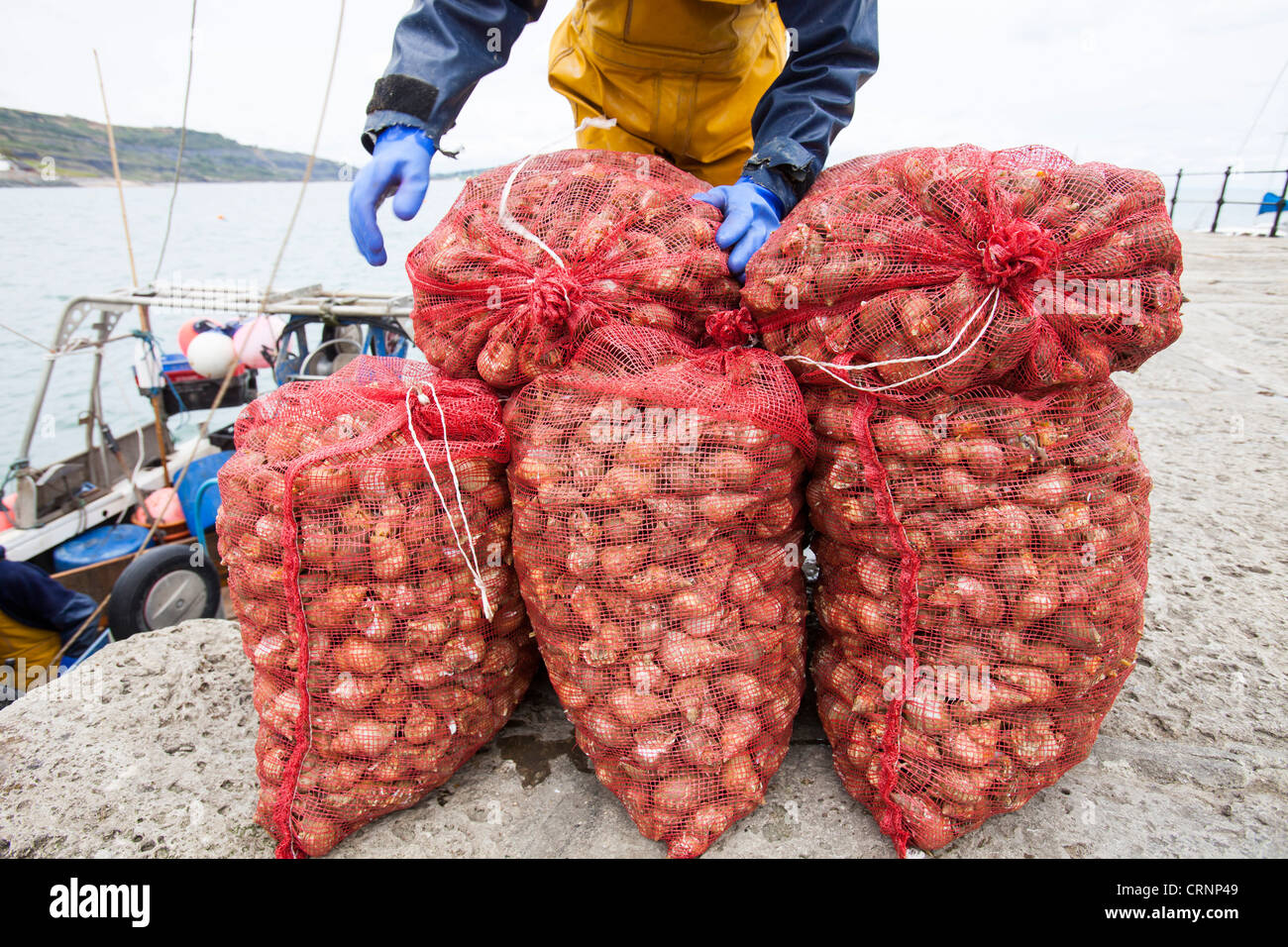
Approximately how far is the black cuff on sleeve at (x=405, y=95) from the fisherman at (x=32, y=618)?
295 cm

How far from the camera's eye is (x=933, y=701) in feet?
4.70

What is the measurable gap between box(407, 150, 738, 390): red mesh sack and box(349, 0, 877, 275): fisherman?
5.2 inches

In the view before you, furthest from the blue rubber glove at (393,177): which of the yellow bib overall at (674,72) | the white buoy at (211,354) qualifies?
the white buoy at (211,354)

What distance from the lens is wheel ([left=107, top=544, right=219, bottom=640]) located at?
3.86 m

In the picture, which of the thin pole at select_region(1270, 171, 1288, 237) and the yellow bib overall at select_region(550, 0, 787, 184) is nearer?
the yellow bib overall at select_region(550, 0, 787, 184)

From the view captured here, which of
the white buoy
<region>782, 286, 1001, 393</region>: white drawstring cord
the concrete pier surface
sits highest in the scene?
<region>782, 286, 1001, 393</region>: white drawstring cord

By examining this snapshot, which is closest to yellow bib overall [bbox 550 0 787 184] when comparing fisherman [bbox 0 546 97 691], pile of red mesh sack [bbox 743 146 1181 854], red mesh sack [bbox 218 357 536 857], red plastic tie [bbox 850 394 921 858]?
pile of red mesh sack [bbox 743 146 1181 854]

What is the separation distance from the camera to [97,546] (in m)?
4.68

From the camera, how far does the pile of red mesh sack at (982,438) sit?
4.39ft

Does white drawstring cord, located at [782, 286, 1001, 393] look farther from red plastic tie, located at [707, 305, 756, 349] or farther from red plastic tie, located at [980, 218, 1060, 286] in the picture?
red plastic tie, located at [707, 305, 756, 349]

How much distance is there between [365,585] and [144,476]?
480cm

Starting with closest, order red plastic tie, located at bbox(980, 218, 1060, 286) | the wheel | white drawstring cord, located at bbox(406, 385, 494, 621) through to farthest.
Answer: red plastic tie, located at bbox(980, 218, 1060, 286) < white drawstring cord, located at bbox(406, 385, 494, 621) < the wheel

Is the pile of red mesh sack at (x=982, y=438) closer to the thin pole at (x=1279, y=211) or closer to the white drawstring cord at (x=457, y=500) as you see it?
the white drawstring cord at (x=457, y=500)
